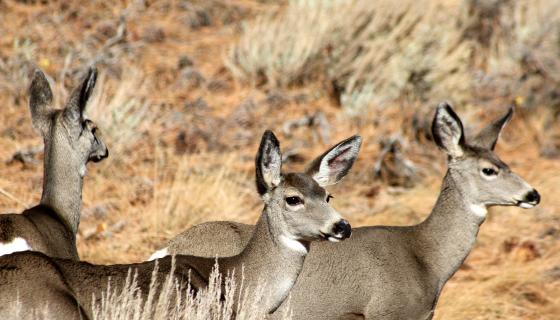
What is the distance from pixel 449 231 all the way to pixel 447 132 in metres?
0.77

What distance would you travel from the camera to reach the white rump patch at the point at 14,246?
608 cm

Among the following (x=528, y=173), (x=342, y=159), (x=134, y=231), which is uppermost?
(x=342, y=159)

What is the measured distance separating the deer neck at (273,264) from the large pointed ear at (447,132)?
1.98 m

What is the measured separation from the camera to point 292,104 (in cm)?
1325

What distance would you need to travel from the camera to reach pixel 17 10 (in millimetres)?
14430

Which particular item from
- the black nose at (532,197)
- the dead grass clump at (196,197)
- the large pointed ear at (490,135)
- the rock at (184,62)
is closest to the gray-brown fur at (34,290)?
the black nose at (532,197)

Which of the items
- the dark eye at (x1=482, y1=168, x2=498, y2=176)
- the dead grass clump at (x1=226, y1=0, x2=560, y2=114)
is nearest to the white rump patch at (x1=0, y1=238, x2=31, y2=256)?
the dark eye at (x1=482, y1=168, x2=498, y2=176)

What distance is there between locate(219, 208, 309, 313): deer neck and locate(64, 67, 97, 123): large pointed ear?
1.67 meters

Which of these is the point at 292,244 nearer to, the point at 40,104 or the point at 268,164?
the point at 268,164

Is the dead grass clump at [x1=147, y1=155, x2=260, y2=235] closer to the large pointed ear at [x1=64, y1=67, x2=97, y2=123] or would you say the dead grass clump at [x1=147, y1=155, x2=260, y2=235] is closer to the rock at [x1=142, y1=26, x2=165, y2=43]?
the large pointed ear at [x1=64, y1=67, x2=97, y2=123]

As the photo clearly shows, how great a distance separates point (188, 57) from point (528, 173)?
4.68m

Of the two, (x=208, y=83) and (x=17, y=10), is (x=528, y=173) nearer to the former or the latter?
(x=208, y=83)

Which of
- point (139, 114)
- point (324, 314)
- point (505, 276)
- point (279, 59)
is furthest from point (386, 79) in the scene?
point (324, 314)

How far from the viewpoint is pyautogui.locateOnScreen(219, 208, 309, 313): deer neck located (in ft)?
19.9
